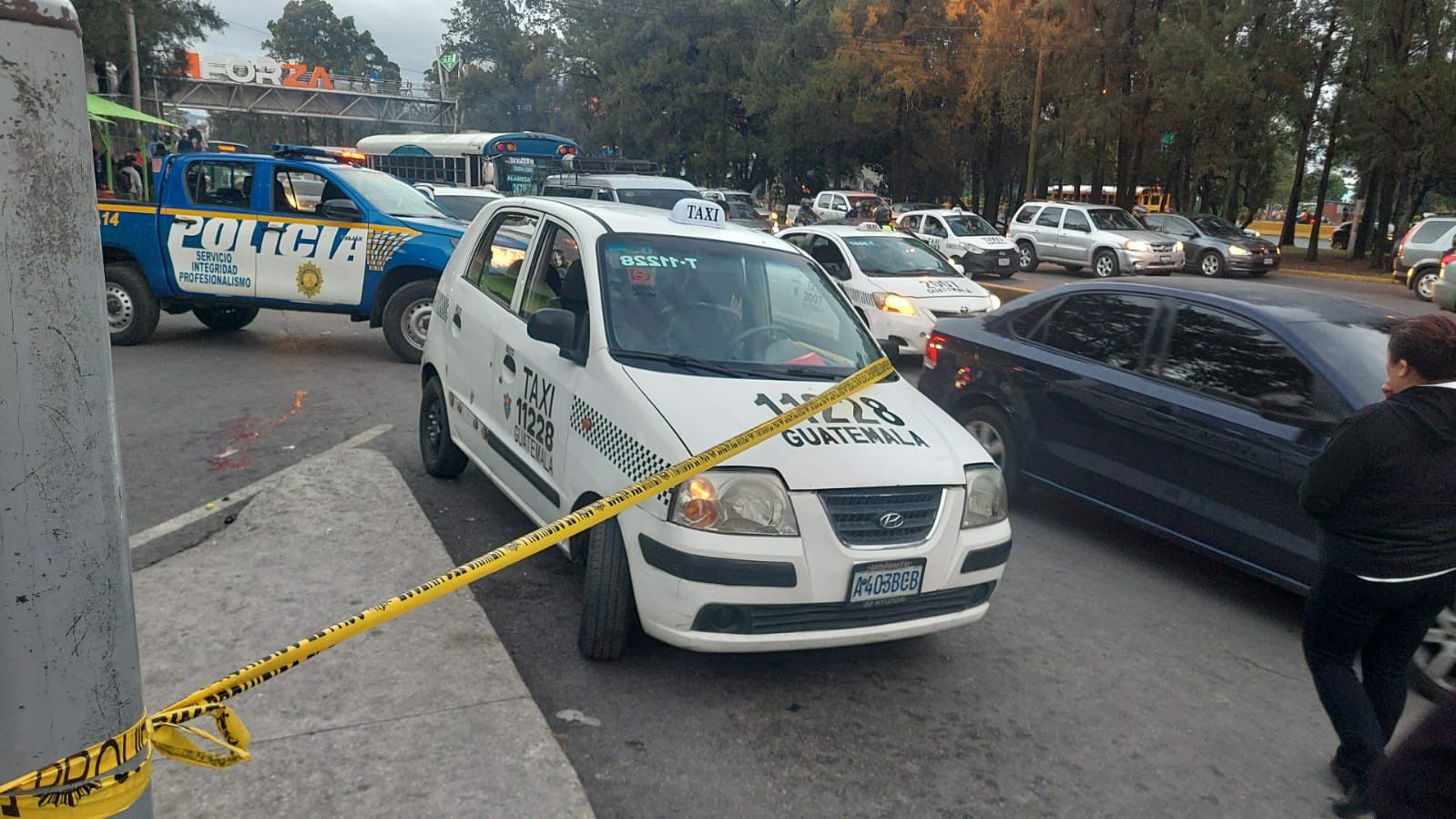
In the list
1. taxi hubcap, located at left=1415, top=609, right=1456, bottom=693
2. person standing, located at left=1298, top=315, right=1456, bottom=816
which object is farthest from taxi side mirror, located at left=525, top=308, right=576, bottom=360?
taxi hubcap, located at left=1415, top=609, right=1456, bottom=693

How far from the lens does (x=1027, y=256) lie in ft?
87.2

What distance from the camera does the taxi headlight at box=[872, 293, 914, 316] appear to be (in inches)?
446

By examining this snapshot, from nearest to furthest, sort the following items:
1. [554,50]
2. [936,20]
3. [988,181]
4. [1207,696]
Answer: [1207,696] < [936,20] < [988,181] < [554,50]

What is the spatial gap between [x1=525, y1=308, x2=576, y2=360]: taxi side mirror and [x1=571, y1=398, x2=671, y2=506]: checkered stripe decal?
0.91 ft

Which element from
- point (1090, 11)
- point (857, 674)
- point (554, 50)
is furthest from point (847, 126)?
point (857, 674)

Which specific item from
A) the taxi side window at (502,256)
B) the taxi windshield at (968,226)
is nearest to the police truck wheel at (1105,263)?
the taxi windshield at (968,226)

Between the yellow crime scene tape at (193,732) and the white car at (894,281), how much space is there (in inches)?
307

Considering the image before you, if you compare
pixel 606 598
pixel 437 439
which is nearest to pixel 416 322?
pixel 437 439

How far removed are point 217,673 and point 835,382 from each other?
2694mm

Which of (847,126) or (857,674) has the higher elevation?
(847,126)

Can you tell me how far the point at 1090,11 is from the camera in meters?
32.1

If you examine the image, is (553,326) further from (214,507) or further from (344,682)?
(214,507)

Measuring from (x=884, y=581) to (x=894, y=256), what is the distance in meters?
8.94

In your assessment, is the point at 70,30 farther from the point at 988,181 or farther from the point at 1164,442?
the point at 988,181
